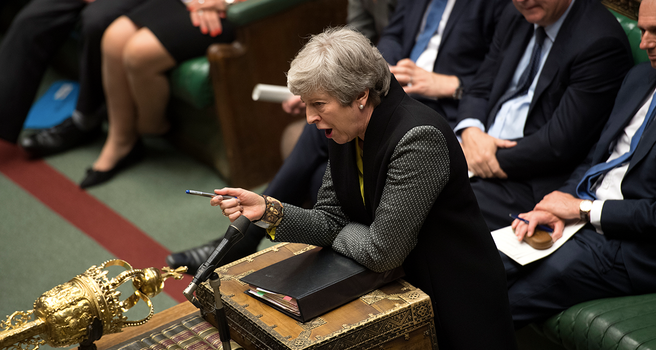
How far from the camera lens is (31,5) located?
386 cm

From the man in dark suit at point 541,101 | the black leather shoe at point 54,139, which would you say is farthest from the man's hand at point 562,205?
A: the black leather shoe at point 54,139

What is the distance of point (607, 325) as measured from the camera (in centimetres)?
176

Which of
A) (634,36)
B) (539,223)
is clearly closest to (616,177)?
(539,223)

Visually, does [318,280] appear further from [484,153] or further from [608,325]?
[484,153]

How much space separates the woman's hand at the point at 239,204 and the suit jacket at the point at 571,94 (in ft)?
3.40

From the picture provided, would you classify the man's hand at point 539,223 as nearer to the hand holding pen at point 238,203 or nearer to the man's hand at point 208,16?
the hand holding pen at point 238,203

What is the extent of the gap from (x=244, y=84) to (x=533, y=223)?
1.78 m

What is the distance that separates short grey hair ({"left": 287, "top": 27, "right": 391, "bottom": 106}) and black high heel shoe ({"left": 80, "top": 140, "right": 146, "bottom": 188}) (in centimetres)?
235

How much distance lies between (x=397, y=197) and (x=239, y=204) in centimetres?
41

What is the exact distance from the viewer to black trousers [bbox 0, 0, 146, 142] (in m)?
3.70

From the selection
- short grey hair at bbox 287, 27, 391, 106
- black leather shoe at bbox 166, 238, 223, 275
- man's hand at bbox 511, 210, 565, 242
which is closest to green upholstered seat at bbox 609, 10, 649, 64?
man's hand at bbox 511, 210, 565, 242

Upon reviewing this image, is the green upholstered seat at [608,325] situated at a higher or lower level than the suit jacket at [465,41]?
lower

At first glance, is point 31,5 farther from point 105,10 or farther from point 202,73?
point 202,73

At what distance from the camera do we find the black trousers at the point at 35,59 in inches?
146
